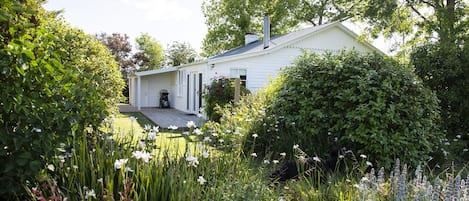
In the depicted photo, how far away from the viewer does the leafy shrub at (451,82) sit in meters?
6.62

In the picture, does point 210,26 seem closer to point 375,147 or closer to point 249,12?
point 249,12

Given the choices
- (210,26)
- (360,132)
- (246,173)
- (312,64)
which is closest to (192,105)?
(312,64)

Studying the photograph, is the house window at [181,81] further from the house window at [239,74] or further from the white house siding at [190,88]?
the house window at [239,74]

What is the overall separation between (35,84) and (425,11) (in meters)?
15.1

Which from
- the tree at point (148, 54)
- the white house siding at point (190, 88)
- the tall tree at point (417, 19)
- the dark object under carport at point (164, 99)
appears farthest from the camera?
the tree at point (148, 54)

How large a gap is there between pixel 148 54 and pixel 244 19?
47.5 feet

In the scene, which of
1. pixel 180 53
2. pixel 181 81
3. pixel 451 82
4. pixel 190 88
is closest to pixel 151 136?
pixel 451 82

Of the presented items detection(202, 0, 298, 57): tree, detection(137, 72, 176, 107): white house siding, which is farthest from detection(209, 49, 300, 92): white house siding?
detection(202, 0, 298, 57): tree

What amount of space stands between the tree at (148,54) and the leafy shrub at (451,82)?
31.6 metres

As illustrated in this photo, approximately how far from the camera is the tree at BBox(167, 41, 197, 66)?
34188 mm

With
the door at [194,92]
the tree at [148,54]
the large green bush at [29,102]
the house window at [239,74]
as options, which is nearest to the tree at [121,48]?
the tree at [148,54]

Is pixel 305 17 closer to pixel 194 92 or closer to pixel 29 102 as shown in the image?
pixel 194 92

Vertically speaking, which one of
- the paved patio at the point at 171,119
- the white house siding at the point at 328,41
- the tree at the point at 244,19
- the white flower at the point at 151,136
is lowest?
the paved patio at the point at 171,119

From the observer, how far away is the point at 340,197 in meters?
2.87
